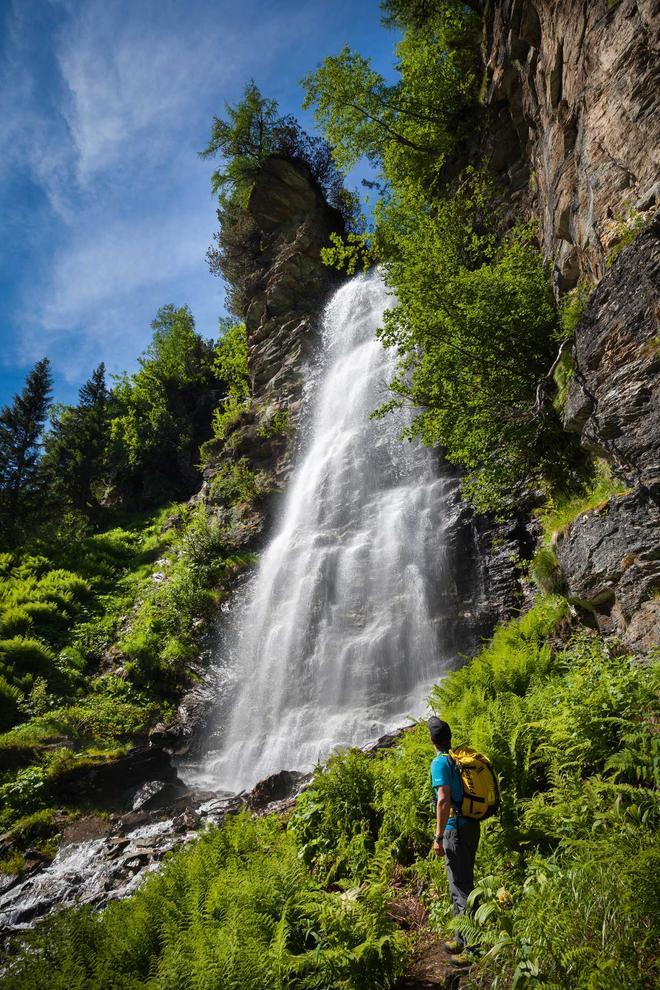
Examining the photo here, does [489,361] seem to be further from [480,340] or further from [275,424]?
[275,424]

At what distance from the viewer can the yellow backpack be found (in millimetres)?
3627

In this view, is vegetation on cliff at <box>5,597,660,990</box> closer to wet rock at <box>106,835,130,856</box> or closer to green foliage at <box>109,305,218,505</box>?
wet rock at <box>106,835,130,856</box>

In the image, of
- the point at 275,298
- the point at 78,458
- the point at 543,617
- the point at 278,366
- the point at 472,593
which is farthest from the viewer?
the point at 78,458

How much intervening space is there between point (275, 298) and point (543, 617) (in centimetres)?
2123

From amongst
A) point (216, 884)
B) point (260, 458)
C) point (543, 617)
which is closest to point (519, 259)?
point (543, 617)

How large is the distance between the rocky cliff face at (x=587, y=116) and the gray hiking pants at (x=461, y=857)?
7.04m

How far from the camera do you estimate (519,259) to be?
9820 mm

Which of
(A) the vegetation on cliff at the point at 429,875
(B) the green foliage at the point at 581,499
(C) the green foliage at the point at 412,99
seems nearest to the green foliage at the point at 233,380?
(C) the green foliage at the point at 412,99

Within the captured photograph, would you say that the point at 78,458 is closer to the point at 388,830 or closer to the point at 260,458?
the point at 260,458

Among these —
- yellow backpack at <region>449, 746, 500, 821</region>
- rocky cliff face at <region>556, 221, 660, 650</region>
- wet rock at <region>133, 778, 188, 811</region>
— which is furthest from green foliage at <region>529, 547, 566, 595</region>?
wet rock at <region>133, 778, 188, 811</region>

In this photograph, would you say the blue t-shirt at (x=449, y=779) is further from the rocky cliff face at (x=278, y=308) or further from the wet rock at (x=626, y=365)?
the rocky cliff face at (x=278, y=308)

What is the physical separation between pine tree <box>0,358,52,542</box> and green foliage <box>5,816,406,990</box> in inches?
805

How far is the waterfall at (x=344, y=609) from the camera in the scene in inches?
→ 410

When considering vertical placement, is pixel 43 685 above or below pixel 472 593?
above
